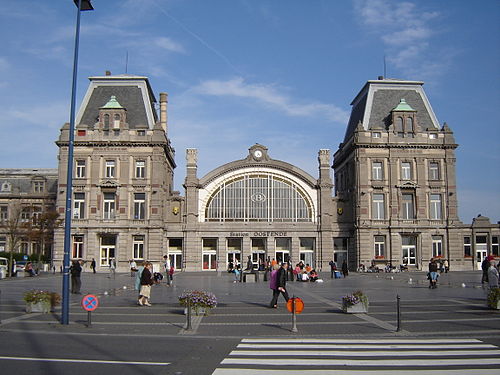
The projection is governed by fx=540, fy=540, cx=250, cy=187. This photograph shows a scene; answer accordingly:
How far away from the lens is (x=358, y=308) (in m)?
20.8

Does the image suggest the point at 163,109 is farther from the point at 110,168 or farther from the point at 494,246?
the point at 494,246

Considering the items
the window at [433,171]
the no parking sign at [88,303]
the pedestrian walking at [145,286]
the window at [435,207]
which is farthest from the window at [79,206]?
the no parking sign at [88,303]

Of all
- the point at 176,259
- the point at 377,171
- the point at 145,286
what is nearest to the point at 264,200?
the point at 176,259

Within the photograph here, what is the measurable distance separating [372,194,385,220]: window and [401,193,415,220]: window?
8.06ft

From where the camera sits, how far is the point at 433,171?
66500mm

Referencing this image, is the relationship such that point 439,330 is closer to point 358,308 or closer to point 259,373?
point 358,308

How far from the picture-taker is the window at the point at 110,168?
64625 mm

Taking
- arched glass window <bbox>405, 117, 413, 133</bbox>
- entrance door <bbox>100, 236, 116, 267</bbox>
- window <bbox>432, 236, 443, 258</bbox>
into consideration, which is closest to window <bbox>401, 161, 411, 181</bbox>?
arched glass window <bbox>405, 117, 413, 133</bbox>

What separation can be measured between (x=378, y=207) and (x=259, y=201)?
14654 mm

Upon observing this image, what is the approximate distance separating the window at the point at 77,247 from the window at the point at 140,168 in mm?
9940

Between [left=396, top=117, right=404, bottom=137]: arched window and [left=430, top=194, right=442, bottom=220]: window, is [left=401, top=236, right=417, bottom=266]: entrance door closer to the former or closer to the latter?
[left=430, top=194, right=442, bottom=220]: window

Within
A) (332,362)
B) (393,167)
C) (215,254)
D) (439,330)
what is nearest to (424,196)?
(393,167)

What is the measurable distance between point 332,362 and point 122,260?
178 feet

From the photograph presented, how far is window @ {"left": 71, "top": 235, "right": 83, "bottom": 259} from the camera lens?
63500 millimetres
